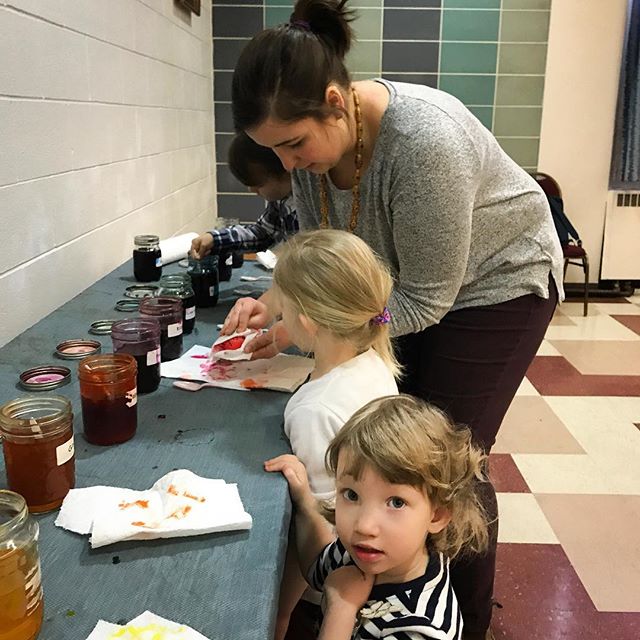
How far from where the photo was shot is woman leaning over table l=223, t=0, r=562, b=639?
132cm

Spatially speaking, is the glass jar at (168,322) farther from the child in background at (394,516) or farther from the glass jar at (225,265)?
the glass jar at (225,265)

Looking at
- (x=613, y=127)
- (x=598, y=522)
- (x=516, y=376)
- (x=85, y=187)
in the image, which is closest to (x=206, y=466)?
(x=516, y=376)

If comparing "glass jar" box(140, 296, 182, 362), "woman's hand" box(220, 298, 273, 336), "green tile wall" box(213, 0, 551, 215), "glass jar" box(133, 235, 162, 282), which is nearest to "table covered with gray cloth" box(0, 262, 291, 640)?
"glass jar" box(140, 296, 182, 362)

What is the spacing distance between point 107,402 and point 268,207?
136 centimetres

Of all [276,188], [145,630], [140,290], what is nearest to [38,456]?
[145,630]

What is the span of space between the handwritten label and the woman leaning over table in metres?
0.24

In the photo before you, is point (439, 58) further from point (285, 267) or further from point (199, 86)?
point (285, 267)

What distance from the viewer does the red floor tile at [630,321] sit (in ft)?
14.4

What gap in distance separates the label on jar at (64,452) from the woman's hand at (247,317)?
0.64m

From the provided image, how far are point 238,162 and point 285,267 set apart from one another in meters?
0.94

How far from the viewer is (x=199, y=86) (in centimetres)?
386

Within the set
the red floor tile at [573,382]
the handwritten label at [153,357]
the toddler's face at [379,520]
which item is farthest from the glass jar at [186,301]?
the red floor tile at [573,382]

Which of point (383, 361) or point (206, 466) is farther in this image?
point (383, 361)

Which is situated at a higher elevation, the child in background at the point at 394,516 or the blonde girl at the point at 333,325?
the blonde girl at the point at 333,325
